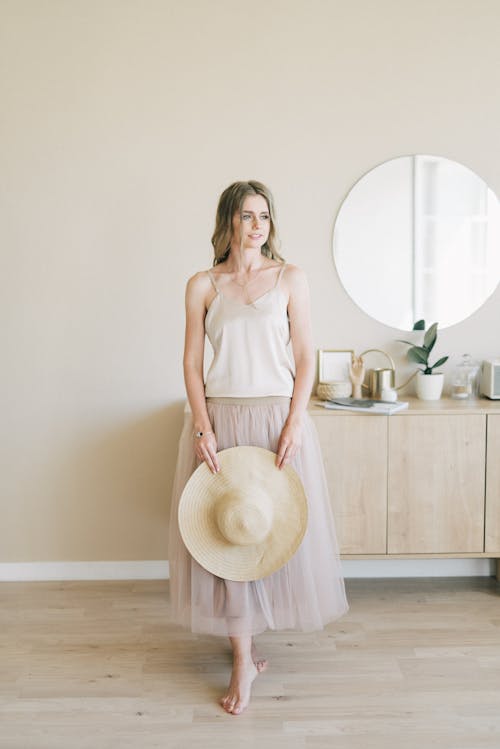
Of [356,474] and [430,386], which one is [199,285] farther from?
[430,386]

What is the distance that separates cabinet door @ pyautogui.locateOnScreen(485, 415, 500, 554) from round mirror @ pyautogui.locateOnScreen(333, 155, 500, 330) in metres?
0.55

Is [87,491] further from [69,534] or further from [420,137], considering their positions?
[420,137]

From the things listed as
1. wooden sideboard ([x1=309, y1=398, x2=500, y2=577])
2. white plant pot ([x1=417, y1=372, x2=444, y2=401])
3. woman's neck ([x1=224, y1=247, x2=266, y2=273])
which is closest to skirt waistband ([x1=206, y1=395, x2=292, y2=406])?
woman's neck ([x1=224, y1=247, x2=266, y2=273])

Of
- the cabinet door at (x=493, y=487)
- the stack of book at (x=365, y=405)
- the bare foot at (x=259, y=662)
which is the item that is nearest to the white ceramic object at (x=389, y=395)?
the stack of book at (x=365, y=405)

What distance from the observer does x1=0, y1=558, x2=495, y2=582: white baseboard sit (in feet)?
10.3

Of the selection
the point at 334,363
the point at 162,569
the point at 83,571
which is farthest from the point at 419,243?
the point at 83,571

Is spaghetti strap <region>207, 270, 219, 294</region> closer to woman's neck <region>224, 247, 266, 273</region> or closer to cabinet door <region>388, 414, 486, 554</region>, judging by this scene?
woman's neck <region>224, 247, 266, 273</region>

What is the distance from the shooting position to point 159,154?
9.75ft

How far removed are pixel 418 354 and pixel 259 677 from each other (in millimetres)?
1433

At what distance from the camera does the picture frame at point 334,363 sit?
309 centimetres

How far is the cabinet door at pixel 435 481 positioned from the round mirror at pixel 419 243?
52 cm

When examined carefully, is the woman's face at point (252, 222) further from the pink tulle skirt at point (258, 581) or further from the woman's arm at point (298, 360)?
the pink tulle skirt at point (258, 581)

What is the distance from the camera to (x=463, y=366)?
310 cm

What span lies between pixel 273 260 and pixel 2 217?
1.32 m
